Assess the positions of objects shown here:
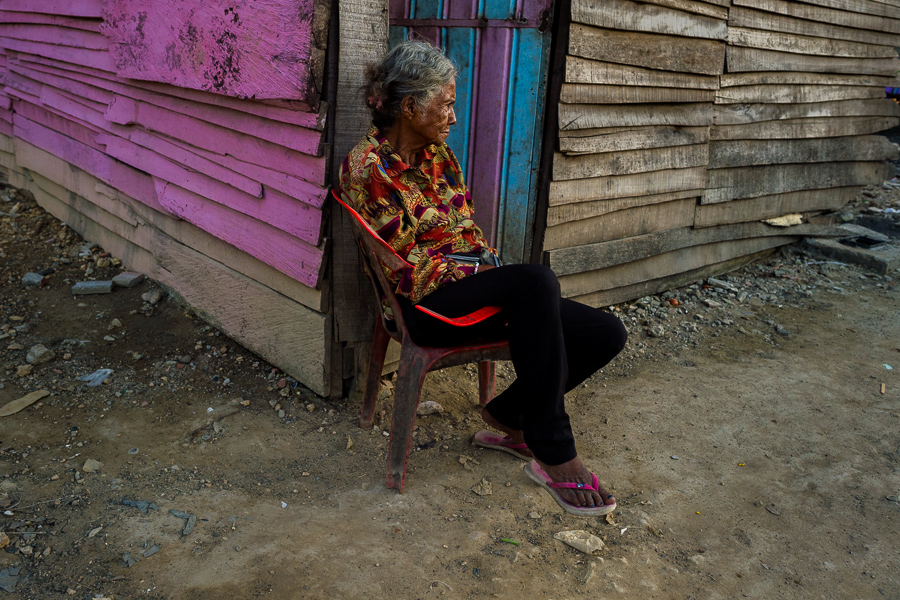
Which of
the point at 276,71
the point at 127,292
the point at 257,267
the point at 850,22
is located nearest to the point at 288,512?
the point at 257,267

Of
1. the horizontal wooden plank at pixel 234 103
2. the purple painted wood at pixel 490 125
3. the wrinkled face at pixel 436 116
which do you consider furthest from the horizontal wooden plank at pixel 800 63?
the horizontal wooden plank at pixel 234 103

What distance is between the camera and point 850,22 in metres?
5.34

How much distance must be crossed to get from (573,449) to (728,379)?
1592mm

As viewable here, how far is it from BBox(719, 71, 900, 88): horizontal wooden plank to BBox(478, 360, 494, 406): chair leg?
260 cm

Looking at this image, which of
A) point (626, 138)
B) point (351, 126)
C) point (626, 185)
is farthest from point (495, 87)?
point (626, 185)

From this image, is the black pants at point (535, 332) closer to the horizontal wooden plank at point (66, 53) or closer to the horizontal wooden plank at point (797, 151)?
the horizontal wooden plank at point (797, 151)

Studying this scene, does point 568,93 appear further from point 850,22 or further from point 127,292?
point 850,22

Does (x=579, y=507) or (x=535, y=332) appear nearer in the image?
(x=535, y=332)

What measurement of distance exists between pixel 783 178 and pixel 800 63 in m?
0.84

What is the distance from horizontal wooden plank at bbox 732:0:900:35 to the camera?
457 cm

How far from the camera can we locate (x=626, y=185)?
13.4 ft

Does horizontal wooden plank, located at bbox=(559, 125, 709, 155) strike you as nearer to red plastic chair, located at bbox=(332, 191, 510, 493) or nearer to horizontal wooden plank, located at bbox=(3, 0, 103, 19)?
red plastic chair, located at bbox=(332, 191, 510, 493)

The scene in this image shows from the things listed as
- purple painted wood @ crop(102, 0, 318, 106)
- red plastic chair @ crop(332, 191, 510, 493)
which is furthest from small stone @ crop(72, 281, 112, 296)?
red plastic chair @ crop(332, 191, 510, 493)

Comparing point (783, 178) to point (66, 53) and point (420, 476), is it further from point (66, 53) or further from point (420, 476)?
point (66, 53)
